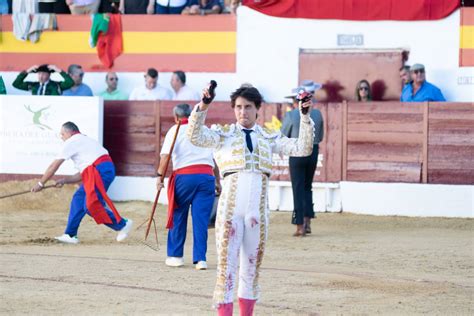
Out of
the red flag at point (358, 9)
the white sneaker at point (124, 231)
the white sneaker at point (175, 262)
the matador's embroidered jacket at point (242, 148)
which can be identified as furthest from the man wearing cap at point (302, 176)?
the matador's embroidered jacket at point (242, 148)

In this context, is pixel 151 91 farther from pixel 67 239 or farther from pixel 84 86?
pixel 67 239

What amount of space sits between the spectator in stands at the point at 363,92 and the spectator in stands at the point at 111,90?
3522 millimetres

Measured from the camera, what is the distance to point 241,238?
7.51m

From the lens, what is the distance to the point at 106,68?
1867cm

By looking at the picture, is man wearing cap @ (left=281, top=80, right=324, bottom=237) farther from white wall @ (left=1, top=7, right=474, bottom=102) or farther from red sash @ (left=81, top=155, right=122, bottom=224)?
white wall @ (left=1, top=7, right=474, bottom=102)

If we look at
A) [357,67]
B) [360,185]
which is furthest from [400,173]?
[357,67]

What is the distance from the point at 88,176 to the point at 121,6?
654 cm

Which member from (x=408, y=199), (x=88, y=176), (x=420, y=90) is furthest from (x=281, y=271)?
(x=420, y=90)

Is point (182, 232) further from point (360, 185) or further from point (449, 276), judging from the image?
point (360, 185)

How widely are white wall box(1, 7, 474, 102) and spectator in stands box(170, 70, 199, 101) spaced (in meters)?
0.62

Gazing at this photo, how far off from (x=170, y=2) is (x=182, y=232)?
827 centimetres

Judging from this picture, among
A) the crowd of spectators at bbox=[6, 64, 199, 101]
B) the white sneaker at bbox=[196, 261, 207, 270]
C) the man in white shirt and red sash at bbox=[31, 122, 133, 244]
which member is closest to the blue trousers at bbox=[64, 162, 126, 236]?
the man in white shirt and red sash at bbox=[31, 122, 133, 244]

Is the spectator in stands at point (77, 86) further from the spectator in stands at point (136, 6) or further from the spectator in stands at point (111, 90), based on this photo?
the spectator in stands at point (136, 6)

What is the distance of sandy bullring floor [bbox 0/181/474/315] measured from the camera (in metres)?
8.84
